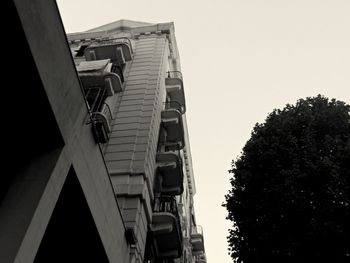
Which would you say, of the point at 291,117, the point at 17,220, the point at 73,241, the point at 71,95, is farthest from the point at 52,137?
the point at 291,117

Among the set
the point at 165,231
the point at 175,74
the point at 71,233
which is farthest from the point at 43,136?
the point at 175,74

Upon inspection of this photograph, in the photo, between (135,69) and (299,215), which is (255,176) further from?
(135,69)

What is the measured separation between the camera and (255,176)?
656 inches

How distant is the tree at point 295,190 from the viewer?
13.7 meters

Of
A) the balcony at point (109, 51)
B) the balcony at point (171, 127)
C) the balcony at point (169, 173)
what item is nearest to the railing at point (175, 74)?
the balcony at point (109, 51)

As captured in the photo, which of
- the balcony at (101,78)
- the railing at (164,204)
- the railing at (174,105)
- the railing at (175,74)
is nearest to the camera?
the balcony at (101,78)

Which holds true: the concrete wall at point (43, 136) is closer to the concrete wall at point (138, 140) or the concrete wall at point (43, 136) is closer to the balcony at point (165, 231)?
the concrete wall at point (138, 140)

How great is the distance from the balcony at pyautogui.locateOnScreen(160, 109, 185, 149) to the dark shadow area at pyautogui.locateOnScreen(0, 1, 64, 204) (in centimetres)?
1159

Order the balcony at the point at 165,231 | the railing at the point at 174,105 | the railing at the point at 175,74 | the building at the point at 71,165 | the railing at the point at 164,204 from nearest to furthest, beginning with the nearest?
the building at the point at 71,165, the balcony at the point at 165,231, the railing at the point at 164,204, the railing at the point at 174,105, the railing at the point at 175,74

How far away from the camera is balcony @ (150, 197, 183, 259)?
1530 centimetres

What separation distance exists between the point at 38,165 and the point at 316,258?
9.67 meters

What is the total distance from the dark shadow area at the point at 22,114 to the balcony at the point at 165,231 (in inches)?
305

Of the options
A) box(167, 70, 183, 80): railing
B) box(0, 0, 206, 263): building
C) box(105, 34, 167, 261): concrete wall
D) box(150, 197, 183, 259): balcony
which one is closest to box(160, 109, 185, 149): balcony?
box(105, 34, 167, 261): concrete wall

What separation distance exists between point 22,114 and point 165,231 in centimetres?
872
